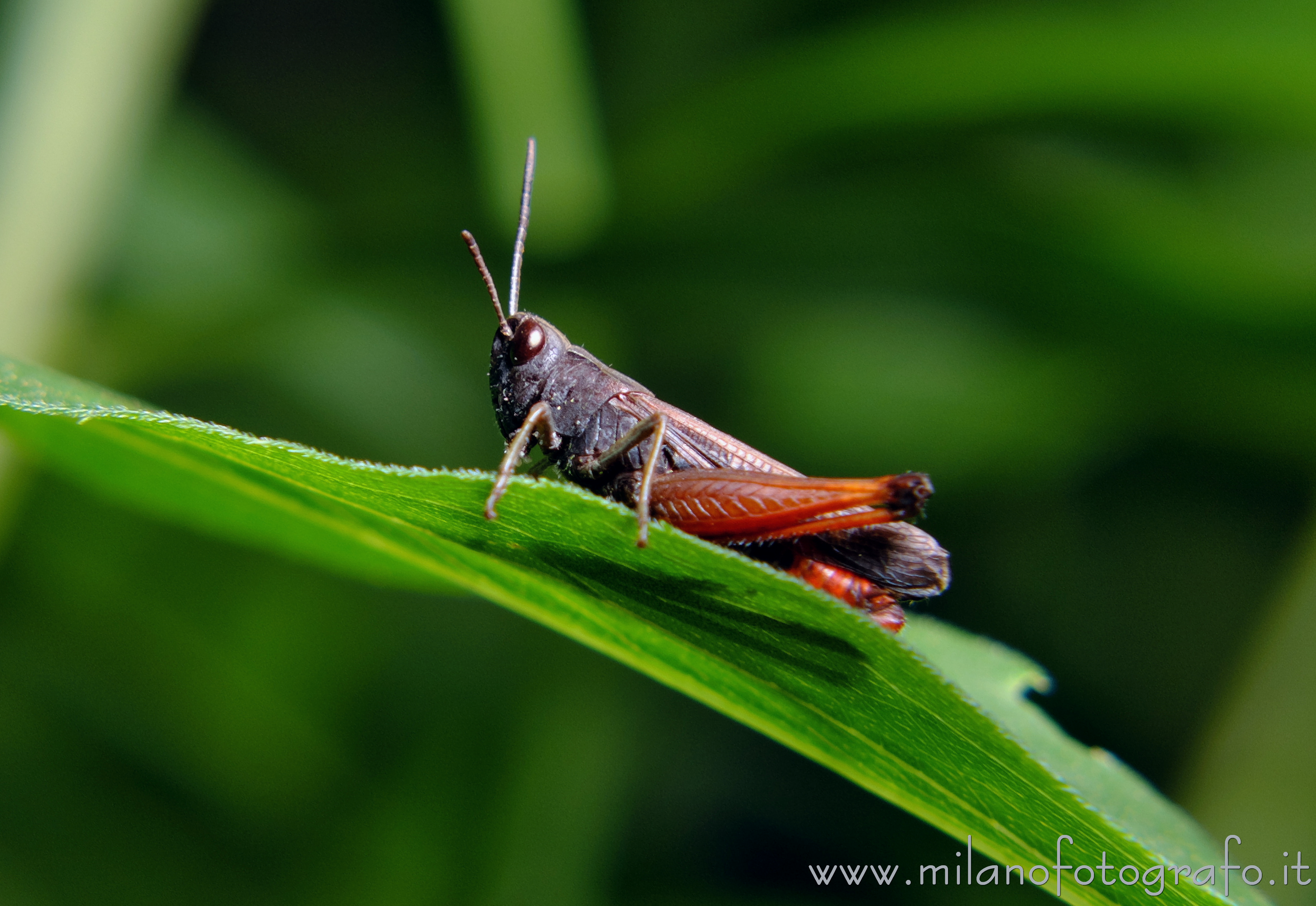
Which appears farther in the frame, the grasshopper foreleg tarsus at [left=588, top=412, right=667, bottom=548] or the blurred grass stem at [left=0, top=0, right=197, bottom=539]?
the blurred grass stem at [left=0, top=0, right=197, bottom=539]

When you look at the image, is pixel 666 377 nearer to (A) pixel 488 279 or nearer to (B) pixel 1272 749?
(A) pixel 488 279

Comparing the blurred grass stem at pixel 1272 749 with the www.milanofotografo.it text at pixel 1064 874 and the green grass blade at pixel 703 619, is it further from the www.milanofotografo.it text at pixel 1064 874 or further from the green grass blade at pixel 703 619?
the green grass blade at pixel 703 619

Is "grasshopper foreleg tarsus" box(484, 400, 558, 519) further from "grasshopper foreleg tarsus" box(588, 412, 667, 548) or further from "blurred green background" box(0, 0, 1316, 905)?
"blurred green background" box(0, 0, 1316, 905)

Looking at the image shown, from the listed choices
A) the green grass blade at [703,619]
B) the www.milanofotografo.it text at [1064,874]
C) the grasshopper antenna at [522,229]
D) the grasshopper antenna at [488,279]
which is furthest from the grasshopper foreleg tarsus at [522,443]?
the www.milanofotografo.it text at [1064,874]

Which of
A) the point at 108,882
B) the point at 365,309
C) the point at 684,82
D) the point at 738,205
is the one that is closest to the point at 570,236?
the point at 738,205

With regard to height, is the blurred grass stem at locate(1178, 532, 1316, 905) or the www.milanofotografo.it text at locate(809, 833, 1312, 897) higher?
the blurred grass stem at locate(1178, 532, 1316, 905)

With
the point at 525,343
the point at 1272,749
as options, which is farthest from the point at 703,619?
the point at 1272,749

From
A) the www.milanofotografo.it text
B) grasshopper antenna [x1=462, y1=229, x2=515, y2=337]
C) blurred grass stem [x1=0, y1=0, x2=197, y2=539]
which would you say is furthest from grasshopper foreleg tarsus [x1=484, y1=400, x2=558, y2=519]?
blurred grass stem [x1=0, y1=0, x2=197, y2=539]
